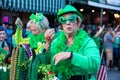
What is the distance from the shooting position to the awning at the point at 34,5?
41.0 feet

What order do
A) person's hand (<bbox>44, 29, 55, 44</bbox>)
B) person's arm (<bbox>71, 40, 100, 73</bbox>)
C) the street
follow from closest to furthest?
person's arm (<bbox>71, 40, 100, 73</bbox>)
person's hand (<bbox>44, 29, 55, 44</bbox>)
the street

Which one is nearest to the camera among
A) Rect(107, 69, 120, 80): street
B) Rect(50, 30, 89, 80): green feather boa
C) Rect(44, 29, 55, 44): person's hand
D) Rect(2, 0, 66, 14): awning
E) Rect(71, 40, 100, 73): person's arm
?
Rect(71, 40, 100, 73): person's arm

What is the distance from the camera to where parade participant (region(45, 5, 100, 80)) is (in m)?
3.30

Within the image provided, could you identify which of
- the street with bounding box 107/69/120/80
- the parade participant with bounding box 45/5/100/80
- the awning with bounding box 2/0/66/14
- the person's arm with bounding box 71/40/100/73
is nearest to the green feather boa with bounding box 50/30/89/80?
the parade participant with bounding box 45/5/100/80

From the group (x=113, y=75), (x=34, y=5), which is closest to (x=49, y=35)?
(x=113, y=75)

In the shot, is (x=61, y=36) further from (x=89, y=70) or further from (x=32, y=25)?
(x=32, y=25)

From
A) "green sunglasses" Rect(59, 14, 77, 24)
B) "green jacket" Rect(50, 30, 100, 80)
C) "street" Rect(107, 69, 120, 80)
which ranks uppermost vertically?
"green sunglasses" Rect(59, 14, 77, 24)

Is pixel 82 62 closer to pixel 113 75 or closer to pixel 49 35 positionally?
pixel 49 35

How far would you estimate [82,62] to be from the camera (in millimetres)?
3234

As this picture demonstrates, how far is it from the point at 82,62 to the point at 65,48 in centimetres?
46

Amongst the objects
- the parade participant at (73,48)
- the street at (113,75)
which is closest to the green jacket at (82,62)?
the parade participant at (73,48)

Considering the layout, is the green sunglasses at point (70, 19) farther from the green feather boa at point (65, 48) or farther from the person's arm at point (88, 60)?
the person's arm at point (88, 60)

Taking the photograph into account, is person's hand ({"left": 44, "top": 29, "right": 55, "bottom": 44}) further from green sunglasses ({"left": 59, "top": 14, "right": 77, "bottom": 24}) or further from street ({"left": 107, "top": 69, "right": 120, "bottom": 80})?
street ({"left": 107, "top": 69, "right": 120, "bottom": 80})

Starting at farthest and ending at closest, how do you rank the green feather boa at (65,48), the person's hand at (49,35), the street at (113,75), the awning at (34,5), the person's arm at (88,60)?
the awning at (34,5)
the street at (113,75)
the person's hand at (49,35)
the green feather boa at (65,48)
the person's arm at (88,60)
